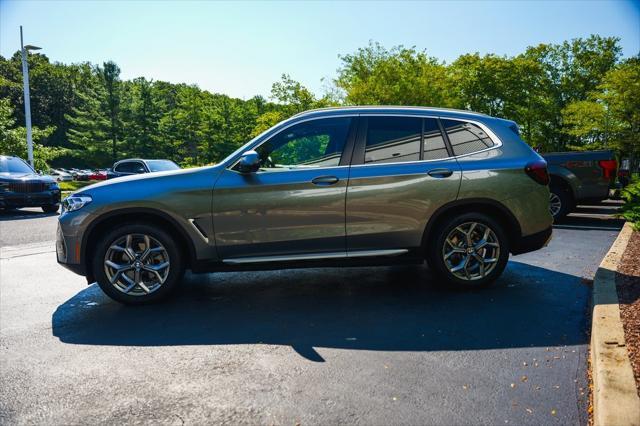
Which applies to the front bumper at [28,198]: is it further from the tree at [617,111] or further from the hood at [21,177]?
the tree at [617,111]

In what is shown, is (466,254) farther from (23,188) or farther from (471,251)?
(23,188)

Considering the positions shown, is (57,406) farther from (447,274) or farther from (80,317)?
(447,274)

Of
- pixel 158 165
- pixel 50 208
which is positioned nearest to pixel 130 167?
pixel 158 165

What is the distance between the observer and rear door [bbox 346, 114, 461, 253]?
4.62 metres

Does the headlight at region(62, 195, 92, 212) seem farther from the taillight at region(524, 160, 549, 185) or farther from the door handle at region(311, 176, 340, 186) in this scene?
the taillight at region(524, 160, 549, 185)

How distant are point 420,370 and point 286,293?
2143mm

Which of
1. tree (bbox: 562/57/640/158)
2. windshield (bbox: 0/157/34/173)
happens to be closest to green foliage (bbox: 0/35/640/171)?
tree (bbox: 562/57/640/158)

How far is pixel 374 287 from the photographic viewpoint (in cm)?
512

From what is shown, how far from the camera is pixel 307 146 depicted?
474 centimetres

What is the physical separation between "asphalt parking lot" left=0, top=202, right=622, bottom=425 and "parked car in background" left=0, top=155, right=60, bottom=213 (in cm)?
932

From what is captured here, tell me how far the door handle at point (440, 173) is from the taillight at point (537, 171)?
33.3 inches

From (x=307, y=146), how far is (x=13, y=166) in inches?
536

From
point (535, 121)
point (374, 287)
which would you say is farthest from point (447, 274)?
point (535, 121)

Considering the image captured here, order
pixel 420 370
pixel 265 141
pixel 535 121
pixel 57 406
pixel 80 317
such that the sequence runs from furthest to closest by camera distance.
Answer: pixel 535 121, pixel 265 141, pixel 80 317, pixel 420 370, pixel 57 406
